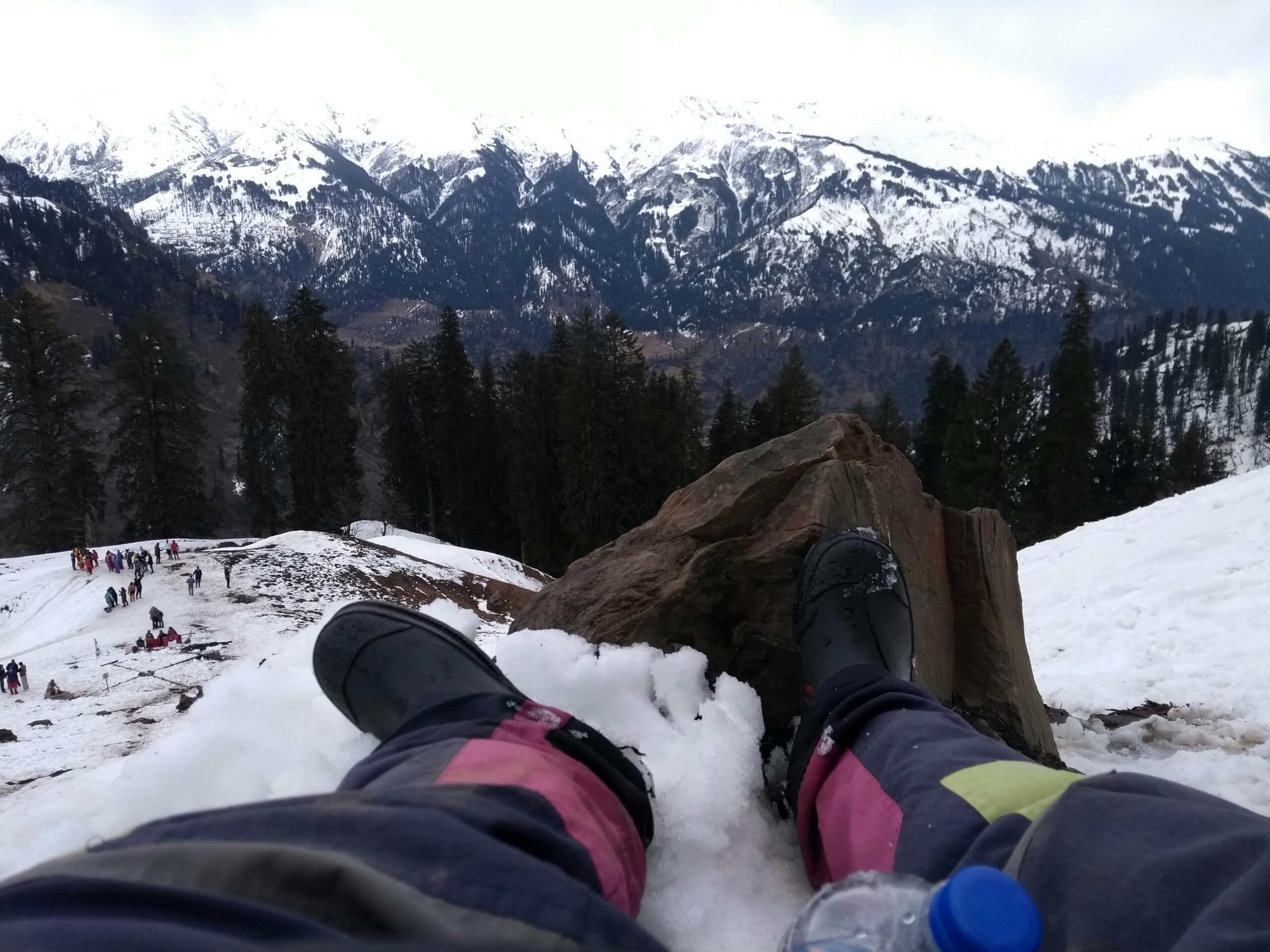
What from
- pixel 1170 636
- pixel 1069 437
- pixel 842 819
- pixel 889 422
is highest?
pixel 842 819

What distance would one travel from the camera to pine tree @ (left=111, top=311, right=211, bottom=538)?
1992cm

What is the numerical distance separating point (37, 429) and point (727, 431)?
2194cm

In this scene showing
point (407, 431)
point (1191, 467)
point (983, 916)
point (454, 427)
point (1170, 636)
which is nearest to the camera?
point (983, 916)

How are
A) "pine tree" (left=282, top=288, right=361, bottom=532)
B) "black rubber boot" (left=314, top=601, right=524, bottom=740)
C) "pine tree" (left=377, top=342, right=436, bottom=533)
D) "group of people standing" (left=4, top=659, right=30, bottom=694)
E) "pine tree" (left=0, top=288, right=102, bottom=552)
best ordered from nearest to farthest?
1. "black rubber boot" (left=314, top=601, right=524, bottom=740)
2. "group of people standing" (left=4, top=659, right=30, bottom=694)
3. "pine tree" (left=0, top=288, right=102, bottom=552)
4. "pine tree" (left=282, top=288, right=361, bottom=532)
5. "pine tree" (left=377, top=342, right=436, bottom=533)

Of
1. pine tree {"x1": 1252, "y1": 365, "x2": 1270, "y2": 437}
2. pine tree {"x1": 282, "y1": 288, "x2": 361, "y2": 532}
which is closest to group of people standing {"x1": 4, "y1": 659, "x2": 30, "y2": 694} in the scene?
pine tree {"x1": 282, "y1": 288, "x2": 361, "y2": 532}

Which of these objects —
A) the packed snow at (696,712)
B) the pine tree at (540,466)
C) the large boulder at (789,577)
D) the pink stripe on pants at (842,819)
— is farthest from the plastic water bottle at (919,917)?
the pine tree at (540,466)

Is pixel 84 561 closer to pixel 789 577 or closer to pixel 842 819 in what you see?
pixel 789 577

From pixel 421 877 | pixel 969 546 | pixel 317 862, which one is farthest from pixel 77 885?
pixel 969 546

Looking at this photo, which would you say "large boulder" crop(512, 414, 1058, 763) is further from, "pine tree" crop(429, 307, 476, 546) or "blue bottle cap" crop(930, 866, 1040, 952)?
"pine tree" crop(429, 307, 476, 546)

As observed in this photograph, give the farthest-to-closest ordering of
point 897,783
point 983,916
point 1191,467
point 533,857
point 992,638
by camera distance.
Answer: point 1191,467
point 992,638
point 897,783
point 533,857
point 983,916

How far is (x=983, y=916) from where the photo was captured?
0.83 m

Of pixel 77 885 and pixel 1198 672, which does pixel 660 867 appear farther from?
pixel 1198 672

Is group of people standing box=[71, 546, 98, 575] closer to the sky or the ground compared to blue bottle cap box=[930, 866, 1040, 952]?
closer to the ground

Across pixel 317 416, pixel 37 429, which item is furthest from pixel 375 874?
pixel 37 429
